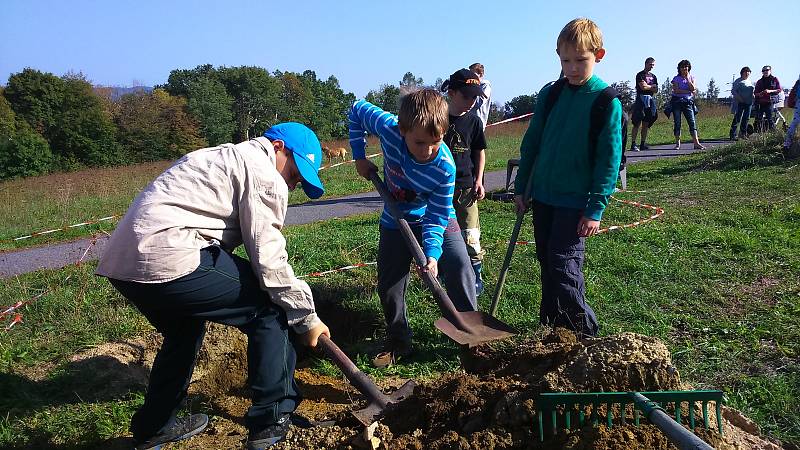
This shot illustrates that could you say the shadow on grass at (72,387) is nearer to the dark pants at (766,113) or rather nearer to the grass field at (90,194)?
the grass field at (90,194)

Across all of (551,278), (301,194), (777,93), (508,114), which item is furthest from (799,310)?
(508,114)

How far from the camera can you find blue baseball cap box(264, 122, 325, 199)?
2654 mm

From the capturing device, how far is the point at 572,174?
10.7 feet

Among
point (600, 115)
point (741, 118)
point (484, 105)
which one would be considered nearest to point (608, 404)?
point (600, 115)

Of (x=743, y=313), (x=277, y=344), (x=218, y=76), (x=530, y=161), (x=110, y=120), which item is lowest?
(x=743, y=313)

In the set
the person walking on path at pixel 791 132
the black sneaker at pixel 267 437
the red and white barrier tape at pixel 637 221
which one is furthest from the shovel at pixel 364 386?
the person walking on path at pixel 791 132

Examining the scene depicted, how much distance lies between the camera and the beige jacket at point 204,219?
236 centimetres

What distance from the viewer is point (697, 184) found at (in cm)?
917

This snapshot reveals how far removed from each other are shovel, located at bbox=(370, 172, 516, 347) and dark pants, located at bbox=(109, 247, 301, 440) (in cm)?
90

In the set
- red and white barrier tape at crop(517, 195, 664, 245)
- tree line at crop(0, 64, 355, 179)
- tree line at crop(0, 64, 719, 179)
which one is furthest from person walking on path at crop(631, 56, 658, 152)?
tree line at crop(0, 64, 355, 179)

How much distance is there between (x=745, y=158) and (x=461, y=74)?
856 cm

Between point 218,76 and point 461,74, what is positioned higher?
point 218,76

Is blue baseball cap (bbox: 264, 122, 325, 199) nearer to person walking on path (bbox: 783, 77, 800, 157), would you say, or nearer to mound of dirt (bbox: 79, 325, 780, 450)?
mound of dirt (bbox: 79, 325, 780, 450)

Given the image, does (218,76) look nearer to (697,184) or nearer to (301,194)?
(301,194)
